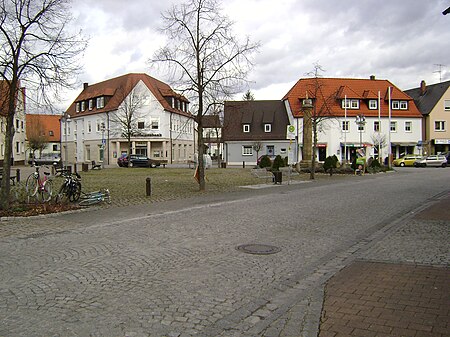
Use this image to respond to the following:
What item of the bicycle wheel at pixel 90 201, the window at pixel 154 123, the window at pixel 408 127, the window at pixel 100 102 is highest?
the window at pixel 100 102

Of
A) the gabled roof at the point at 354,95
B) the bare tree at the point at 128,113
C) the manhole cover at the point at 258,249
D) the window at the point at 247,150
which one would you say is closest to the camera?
the manhole cover at the point at 258,249

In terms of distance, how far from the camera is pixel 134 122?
60.8m

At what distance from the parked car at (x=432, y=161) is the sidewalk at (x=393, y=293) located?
161ft

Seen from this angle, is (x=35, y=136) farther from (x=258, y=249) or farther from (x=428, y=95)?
(x=258, y=249)

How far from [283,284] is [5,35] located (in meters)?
11.4

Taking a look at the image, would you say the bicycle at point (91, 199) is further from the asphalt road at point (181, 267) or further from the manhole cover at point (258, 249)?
the manhole cover at point (258, 249)

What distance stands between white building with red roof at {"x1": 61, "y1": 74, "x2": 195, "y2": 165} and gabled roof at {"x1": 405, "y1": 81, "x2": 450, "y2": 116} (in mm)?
33991

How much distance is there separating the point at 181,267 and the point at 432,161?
176ft

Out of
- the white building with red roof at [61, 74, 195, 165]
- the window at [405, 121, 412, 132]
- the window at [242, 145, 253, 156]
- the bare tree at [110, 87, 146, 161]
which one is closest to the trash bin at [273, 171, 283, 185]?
the white building with red roof at [61, 74, 195, 165]

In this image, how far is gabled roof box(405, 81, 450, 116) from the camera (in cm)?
6319

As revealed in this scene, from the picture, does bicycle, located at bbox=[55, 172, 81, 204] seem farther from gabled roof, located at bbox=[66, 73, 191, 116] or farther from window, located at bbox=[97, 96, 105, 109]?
window, located at bbox=[97, 96, 105, 109]

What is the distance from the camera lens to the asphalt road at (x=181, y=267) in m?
4.80

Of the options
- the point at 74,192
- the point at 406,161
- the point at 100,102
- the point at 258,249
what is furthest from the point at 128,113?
the point at 258,249

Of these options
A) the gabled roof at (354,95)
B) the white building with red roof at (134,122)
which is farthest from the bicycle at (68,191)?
the gabled roof at (354,95)
